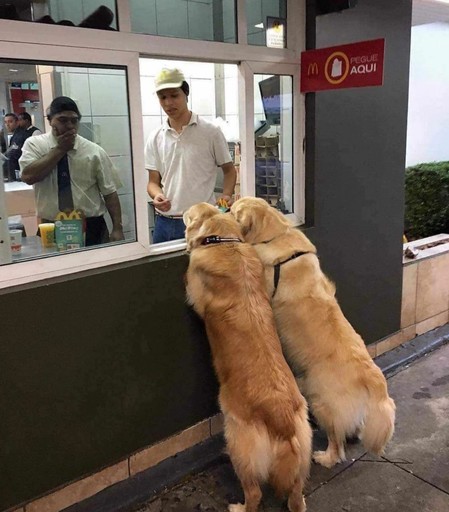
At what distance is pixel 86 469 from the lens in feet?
9.70

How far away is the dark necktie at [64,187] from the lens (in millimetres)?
2877

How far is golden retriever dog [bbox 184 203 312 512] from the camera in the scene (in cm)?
264

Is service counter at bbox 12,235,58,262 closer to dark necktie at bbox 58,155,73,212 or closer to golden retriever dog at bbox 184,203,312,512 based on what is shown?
dark necktie at bbox 58,155,73,212

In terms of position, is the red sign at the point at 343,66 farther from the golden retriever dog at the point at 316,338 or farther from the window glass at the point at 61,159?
the window glass at the point at 61,159

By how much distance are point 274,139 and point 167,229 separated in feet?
3.24

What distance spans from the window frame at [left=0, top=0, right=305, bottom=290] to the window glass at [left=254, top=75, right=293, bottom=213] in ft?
0.41

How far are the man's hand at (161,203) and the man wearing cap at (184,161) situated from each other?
0.29 ft

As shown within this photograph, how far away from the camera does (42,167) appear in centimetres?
280

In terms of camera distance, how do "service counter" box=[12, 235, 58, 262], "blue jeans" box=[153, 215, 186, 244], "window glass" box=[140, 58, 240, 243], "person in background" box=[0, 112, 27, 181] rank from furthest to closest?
"window glass" box=[140, 58, 240, 243], "blue jeans" box=[153, 215, 186, 244], "service counter" box=[12, 235, 58, 262], "person in background" box=[0, 112, 27, 181]

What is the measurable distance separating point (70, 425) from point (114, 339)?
0.50m

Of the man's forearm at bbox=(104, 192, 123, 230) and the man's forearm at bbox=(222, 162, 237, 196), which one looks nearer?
the man's forearm at bbox=(104, 192, 123, 230)

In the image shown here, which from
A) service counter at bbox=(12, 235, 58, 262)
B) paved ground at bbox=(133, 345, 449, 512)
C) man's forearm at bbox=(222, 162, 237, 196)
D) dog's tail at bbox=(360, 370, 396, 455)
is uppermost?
man's forearm at bbox=(222, 162, 237, 196)

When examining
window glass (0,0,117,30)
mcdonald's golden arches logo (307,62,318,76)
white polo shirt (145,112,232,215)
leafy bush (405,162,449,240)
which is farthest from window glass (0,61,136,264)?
leafy bush (405,162,449,240)

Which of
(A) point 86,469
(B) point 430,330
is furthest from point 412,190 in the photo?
(A) point 86,469
